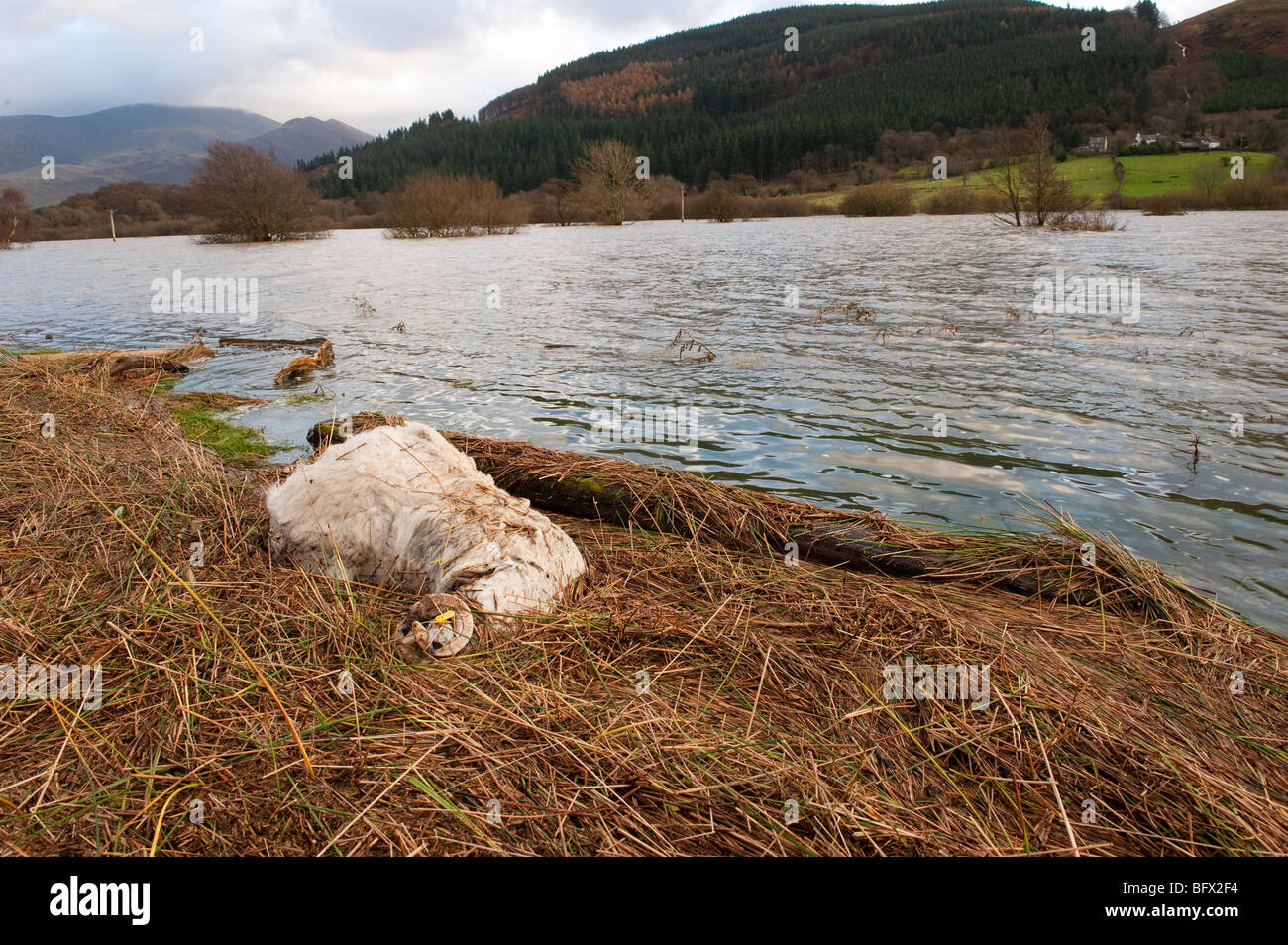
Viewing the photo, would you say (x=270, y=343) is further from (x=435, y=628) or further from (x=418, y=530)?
(x=435, y=628)

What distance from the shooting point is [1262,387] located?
29.5 ft

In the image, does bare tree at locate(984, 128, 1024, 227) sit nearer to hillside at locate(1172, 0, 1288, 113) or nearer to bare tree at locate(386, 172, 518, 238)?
bare tree at locate(386, 172, 518, 238)

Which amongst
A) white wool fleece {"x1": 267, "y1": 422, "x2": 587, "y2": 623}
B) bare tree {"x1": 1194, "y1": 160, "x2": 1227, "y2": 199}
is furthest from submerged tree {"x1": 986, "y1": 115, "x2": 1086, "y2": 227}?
white wool fleece {"x1": 267, "y1": 422, "x2": 587, "y2": 623}

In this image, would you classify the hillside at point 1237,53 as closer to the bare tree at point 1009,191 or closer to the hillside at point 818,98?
the hillside at point 818,98

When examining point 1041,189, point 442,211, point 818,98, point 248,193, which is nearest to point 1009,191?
point 1041,189

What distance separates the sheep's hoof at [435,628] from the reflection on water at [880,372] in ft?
12.8

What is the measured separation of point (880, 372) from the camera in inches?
423

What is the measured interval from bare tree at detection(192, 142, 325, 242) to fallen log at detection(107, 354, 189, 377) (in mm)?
50188

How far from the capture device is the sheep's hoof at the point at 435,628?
2.98 m

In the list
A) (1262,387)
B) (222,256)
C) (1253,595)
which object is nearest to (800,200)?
(222,256)

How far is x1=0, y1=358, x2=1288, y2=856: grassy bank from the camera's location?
2.19 m

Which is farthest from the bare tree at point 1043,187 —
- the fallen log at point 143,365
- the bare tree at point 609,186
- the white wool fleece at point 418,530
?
the bare tree at point 609,186
